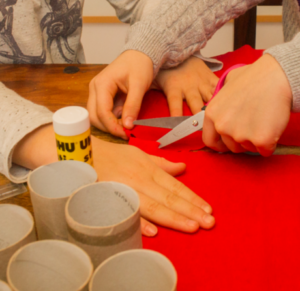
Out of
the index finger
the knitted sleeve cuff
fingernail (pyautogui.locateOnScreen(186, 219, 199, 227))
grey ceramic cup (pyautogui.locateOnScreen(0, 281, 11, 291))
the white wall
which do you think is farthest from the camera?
the white wall

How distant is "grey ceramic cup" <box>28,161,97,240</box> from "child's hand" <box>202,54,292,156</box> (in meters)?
0.28

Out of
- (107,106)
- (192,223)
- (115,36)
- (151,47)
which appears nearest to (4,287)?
(192,223)

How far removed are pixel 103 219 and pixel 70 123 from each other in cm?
11

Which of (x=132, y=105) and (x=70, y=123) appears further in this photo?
(x=132, y=105)

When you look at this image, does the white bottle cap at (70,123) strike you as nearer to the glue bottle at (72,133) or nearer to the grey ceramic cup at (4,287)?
the glue bottle at (72,133)

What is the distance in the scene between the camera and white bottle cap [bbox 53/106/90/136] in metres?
0.35

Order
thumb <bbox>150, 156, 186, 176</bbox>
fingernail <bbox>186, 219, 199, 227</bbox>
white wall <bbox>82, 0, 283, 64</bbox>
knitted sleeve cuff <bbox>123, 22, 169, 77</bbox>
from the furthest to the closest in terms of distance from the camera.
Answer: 1. white wall <bbox>82, 0, 283, 64</bbox>
2. knitted sleeve cuff <bbox>123, 22, 169, 77</bbox>
3. thumb <bbox>150, 156, 186, 176</bbox>
4. fingernail <bbox>186, 219, 199, 227</bbox>

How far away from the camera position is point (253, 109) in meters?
0.51

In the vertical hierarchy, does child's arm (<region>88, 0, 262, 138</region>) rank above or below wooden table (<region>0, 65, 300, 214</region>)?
above

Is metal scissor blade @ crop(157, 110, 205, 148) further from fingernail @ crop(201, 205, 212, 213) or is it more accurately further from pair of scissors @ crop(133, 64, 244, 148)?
fingernail @ crop(201, 205, 212, 213)

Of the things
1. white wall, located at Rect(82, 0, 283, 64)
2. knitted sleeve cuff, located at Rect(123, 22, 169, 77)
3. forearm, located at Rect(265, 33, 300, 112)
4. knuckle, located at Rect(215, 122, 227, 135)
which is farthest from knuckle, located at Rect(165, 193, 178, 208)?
white wall, located at Rect(82, 0, 283, 64)

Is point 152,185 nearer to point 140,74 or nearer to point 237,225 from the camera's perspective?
point 237,225

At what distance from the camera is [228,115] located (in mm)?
532

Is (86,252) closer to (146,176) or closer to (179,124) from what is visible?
(146,176)
